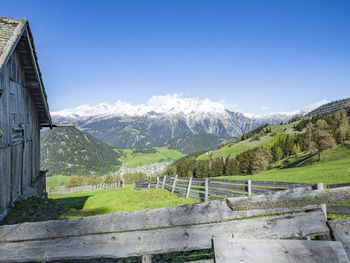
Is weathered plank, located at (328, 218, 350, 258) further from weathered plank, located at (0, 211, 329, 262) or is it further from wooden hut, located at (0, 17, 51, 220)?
wooden hut, located at (0, 17, 51, 220)

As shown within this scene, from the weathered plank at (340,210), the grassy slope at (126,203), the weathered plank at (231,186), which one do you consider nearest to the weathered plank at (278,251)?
the weathered plank at (340,210)

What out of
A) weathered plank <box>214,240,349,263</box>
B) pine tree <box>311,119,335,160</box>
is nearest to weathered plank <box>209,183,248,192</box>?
weathered plank <box>214,240,349,263</box>

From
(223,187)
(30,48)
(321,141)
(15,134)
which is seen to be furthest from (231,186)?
(321,141)

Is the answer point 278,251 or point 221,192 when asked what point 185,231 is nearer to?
point 278,251

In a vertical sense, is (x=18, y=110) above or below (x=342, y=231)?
above

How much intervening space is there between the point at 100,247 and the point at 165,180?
3676 cm

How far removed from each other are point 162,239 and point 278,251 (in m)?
1.19

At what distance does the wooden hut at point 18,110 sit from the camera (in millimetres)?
14562

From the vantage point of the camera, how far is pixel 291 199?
148 inches

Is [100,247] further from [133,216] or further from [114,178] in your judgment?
[114,178]

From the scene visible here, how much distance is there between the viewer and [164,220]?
363 centimetres

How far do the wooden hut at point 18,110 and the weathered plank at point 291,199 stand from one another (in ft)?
38.4

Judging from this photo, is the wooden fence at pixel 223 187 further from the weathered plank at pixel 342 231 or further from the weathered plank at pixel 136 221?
the weathered plank at pixel 136 221

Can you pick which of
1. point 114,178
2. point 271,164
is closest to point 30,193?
point 271,164
